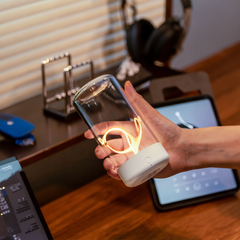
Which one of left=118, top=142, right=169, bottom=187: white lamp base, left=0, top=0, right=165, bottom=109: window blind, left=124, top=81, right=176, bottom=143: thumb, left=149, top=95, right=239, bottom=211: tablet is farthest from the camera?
left=0, top=0, right=165, bottom=109: window blind

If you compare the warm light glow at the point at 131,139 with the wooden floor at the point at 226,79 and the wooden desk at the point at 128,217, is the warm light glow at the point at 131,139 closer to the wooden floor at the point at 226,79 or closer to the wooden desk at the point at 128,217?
the wooden desk at the point at 128,217

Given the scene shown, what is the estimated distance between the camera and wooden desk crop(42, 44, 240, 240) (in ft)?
2.08

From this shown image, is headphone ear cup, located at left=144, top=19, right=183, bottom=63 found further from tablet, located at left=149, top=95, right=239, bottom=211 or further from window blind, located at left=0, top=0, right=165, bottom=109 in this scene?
tablet, located at left=149, top=95, right=239, bottom=211

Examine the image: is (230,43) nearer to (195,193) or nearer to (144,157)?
(195,193)

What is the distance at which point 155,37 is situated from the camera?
3.25 feet

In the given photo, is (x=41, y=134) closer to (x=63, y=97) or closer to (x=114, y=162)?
(x=63, y=97)

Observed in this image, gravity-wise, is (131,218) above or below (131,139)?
below

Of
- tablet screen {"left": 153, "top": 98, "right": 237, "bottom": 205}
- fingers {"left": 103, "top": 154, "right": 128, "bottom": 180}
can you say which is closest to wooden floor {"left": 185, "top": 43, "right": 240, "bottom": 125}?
tablet screen {"left": 153, "top": 98, "right": 237, "bottom": 205}

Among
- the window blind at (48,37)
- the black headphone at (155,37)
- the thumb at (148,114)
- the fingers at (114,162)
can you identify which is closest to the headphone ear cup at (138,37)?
the black headphone at (155,37)

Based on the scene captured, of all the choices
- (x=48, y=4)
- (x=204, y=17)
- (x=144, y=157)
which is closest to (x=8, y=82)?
(x=48, y=4)

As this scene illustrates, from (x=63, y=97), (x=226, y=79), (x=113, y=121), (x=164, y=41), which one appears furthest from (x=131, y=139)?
(x=226, y=79)

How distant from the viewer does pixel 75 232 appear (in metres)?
0.66

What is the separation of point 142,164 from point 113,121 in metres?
0.12

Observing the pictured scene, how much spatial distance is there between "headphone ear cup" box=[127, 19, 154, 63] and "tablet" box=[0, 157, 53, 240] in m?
0.62
